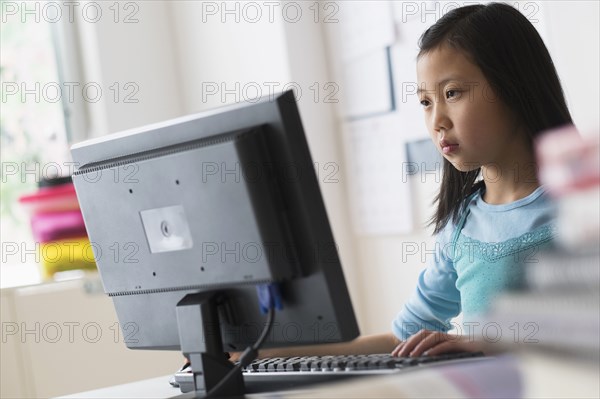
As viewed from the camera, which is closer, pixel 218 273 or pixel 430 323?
pixel 218 273

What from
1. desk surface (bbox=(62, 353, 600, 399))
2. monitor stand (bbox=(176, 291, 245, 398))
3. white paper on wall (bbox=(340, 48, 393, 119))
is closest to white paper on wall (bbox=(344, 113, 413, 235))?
white paper on wall (bbox=(340, 48, 393, 119))

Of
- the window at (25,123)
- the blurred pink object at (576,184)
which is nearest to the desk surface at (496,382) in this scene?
the blurred pink object at (576,184)

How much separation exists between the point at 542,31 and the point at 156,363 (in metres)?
1.34

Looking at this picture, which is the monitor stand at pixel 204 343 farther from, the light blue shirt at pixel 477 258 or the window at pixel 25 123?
the window at pixel 25 123

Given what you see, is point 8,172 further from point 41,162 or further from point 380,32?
point 380,32

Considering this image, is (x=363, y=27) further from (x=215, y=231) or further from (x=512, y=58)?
(x=215, y=231)

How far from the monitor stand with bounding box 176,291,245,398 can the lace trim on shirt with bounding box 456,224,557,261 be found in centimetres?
46

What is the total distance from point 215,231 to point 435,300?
1.73ft

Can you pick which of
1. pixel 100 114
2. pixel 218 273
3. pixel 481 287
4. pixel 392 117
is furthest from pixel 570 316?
pixel 100 114

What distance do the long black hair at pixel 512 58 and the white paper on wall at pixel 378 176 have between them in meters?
1.04

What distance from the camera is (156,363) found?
2.38 metres

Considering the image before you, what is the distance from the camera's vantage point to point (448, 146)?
132 centimetres

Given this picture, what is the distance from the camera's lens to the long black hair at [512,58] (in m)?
1.30

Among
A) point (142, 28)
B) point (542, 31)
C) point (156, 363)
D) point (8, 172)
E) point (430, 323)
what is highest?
point (142, 28)
